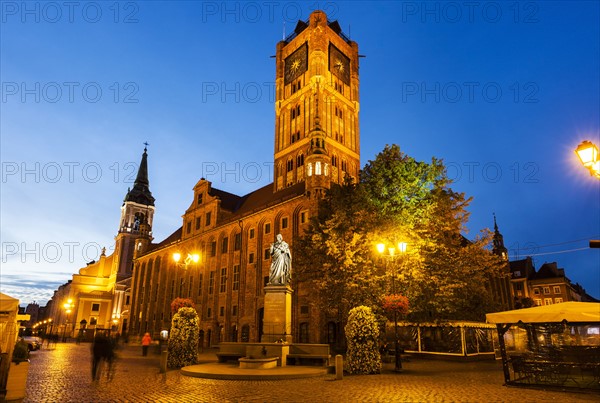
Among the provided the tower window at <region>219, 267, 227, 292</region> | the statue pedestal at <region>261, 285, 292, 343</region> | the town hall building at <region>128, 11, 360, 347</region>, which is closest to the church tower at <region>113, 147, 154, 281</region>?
the town hall building at <region>128, 11, 360, 347</region>

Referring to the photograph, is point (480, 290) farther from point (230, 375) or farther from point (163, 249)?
point (163, 249)

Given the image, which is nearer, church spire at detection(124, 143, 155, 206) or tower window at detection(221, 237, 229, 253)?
tower window at detection(221, 237, 229, 253)

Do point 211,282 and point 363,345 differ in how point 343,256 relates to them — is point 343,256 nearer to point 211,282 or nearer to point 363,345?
point 363,345

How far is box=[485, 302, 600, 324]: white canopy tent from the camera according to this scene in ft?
38.1

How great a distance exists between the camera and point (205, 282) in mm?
49000

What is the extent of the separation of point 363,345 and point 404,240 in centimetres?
693

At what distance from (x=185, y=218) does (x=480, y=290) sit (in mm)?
41646

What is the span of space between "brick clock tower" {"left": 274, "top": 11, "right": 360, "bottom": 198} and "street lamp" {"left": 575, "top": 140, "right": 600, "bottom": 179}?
42.7 m

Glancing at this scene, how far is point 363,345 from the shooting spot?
631 inches

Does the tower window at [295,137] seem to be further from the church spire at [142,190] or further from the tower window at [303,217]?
the church spire at [142,190]

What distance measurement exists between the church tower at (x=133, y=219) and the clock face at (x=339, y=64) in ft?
152

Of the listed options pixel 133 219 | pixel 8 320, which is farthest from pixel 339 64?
pixel 133 219

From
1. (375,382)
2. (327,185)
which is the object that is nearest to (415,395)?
(375,382)

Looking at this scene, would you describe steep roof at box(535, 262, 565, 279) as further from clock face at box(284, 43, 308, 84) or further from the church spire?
the church spire
